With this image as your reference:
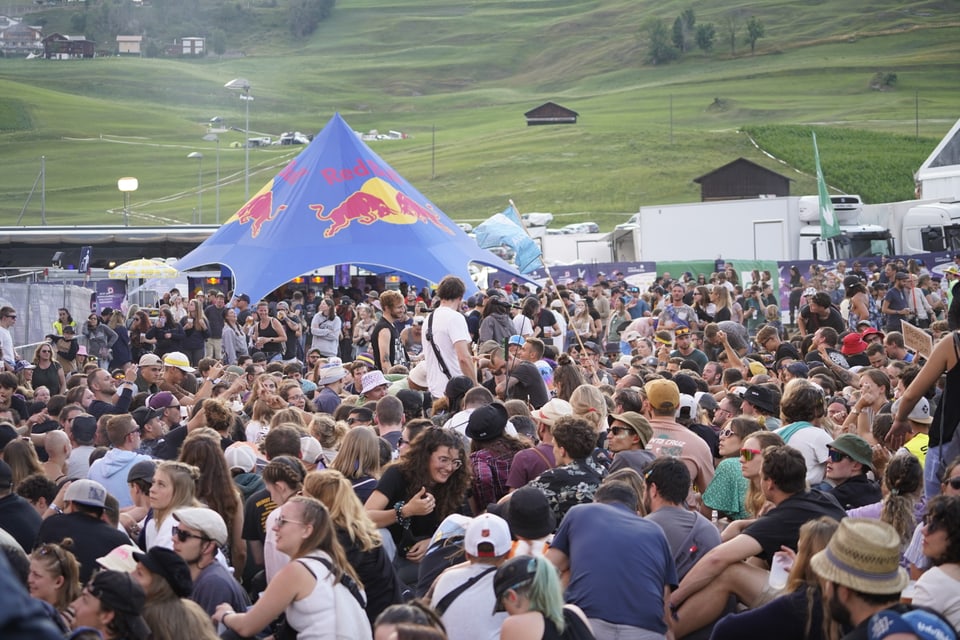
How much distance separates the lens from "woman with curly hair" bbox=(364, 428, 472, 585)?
6531 mm

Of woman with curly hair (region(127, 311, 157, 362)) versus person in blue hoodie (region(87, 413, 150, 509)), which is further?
woman with curly hair (region(127, 311, 157, 362))

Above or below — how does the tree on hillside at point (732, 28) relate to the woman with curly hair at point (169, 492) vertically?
above

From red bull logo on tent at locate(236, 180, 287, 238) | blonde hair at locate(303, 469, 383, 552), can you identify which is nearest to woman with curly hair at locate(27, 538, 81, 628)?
blonde hair at locate(303, 469, 383, 552)

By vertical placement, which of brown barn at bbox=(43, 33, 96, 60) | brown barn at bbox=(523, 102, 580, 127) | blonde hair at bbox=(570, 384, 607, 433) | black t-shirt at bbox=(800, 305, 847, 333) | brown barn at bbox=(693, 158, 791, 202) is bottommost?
blonde hair at bbox=(570, 384, 607, 433)

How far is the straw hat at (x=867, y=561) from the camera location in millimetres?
4199

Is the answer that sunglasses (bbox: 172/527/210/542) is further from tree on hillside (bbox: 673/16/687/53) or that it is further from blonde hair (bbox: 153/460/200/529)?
tree on hillside (bbox: 673/16/687/53)

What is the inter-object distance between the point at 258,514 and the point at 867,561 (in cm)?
346

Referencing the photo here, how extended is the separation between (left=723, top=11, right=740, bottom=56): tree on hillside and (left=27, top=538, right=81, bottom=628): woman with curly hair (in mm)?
142854

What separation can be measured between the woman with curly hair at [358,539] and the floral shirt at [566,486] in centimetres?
102

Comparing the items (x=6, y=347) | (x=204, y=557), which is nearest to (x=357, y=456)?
(x=204, y=557)

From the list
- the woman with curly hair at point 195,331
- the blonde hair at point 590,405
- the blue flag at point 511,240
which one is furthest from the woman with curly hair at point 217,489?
the blue flag at point 511,240

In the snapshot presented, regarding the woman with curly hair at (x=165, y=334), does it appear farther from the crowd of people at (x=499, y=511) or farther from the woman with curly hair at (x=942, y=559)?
the woman with curly hair at (x=942, y=559)

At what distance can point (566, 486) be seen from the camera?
6.47 m

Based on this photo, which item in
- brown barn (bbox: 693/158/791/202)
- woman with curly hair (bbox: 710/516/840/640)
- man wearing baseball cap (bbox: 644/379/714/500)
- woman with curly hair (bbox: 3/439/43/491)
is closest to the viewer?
woman with curly hair (bbox: 710/516/840/640)
